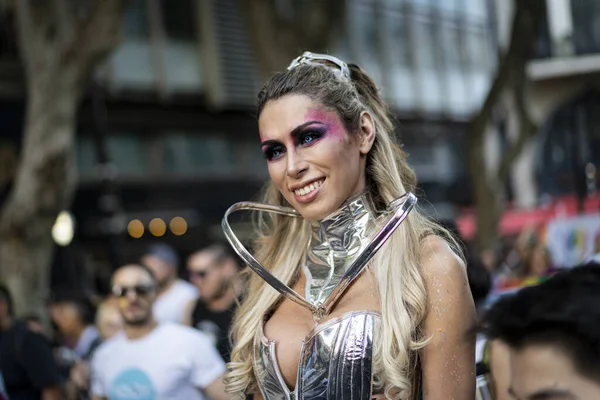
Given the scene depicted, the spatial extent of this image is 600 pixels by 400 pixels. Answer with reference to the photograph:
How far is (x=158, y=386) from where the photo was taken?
4617 mm

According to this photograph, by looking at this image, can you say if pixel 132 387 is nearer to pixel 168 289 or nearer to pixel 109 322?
pixel 109 322

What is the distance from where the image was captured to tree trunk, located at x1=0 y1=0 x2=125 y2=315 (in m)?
9.91

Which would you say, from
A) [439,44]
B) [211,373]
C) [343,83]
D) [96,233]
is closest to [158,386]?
[211,373]

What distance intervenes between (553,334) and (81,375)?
5661 millimetres

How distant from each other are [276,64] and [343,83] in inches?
319

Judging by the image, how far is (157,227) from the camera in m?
19.2

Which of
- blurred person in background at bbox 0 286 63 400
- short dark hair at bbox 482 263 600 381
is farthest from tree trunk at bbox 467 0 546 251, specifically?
short dark hair at bbox 482 263 600 381

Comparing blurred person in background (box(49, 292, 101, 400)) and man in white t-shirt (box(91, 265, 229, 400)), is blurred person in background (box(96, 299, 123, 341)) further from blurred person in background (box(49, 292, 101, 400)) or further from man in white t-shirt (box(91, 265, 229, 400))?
man in white t-shirt (box(91, 265, 229, 400))

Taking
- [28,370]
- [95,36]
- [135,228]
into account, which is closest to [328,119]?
[28,370]

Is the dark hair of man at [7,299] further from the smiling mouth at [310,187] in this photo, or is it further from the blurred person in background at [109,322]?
the smiling mouth at [310,187]

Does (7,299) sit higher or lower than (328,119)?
lower

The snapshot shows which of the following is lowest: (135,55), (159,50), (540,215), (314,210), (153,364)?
(153,364)

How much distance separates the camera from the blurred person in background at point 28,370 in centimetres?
539

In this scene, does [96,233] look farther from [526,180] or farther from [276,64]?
[526,180]
